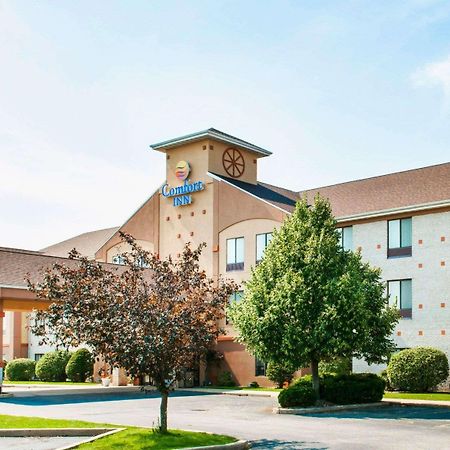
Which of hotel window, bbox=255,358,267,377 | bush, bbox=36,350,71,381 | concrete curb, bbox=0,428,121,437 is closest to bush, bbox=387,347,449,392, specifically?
hotel window, bbox=255,358,267,377

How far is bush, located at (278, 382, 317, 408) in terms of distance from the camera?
2591cm

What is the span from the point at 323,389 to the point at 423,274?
11.3m

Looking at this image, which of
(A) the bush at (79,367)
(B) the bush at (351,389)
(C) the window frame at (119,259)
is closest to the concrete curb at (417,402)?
(B) the bush at (351,389)

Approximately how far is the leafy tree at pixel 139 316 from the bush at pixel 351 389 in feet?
36.4

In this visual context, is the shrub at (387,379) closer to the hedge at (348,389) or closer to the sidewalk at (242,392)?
the sidewalk at (242,392)

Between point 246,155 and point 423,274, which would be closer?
point 423,274

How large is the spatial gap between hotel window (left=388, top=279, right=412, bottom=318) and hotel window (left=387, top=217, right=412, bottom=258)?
146 cm

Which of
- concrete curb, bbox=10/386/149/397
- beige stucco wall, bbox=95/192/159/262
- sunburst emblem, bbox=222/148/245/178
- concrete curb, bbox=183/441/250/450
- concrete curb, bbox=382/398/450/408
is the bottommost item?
concrete curb, bbox=10/386/149/397

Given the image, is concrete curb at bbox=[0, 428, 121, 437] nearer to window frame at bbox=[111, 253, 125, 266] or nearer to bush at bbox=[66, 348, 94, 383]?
window frame at bbox=[111, 253, 125, 266]

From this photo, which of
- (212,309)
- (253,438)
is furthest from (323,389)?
(212,309)

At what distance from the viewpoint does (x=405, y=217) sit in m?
37.3

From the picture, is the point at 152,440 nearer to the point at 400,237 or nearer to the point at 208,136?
the point at 400,237

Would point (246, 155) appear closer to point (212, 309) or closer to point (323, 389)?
point (323, 389)

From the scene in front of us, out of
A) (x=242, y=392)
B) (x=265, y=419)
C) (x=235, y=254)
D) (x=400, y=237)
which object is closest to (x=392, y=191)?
(x=400, y=237)
